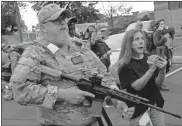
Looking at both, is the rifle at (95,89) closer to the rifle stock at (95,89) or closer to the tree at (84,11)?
the rifle stock at (95,89)

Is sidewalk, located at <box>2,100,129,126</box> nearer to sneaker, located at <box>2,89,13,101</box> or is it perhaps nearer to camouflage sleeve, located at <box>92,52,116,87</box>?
sneaker, located at <box>2,89,13,101</box>

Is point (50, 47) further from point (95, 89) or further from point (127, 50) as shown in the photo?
point (127, 50)

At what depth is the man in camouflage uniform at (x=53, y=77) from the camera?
172 cm

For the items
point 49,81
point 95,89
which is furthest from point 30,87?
point 95,89

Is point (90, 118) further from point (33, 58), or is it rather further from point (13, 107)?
point (13, 107)

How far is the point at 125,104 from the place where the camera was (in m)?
2.00

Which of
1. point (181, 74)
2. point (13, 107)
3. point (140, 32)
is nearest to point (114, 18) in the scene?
point (181, 74)

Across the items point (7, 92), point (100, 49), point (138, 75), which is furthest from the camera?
point (7, 92)

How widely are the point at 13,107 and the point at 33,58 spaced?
187 inches

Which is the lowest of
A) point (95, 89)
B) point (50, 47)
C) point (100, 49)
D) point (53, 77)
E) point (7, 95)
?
point (7, 95)

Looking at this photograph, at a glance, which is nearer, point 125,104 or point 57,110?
point 57,110

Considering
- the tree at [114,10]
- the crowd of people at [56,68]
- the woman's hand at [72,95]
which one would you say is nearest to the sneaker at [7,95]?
the crowd of people at [56,68]

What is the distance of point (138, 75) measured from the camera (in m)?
2.63

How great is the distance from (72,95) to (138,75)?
3.48 feet
